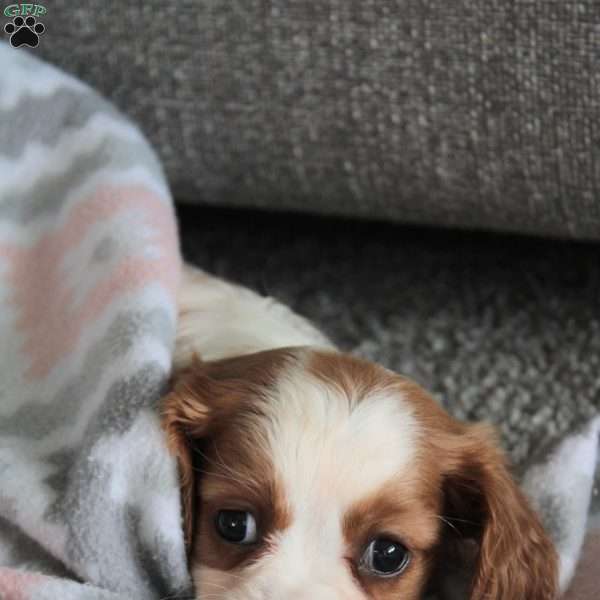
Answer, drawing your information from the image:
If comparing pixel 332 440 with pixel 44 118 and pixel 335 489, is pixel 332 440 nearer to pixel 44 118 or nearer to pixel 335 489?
pixel 335 489

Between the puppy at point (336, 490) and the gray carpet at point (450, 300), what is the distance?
0.35 metres

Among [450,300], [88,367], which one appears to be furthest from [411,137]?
[88,367]

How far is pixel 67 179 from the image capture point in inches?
67.5

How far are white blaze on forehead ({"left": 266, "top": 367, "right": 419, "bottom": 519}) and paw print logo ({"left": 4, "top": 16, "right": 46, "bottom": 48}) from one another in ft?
2.86

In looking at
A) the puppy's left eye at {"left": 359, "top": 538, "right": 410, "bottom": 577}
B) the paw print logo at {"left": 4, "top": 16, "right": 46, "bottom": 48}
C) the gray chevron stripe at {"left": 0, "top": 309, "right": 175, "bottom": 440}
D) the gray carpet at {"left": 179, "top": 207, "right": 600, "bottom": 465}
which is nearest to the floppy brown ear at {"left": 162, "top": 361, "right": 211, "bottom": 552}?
the gray chevron stripe at {"left": 0, "top": 309, "right": 175, "bottom": 440}

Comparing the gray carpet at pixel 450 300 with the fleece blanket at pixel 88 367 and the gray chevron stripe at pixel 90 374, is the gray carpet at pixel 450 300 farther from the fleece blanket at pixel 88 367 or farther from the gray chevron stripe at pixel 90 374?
the gray chevron stripe at pixel 90 374

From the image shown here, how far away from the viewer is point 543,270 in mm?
2164

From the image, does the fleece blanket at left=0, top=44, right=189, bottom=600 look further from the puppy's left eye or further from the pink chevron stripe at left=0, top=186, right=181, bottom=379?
the puppy's left eye

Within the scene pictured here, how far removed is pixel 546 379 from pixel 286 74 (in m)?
0.68

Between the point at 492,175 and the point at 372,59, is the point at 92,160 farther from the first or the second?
the point at 492,175

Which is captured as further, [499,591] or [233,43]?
[233,43]

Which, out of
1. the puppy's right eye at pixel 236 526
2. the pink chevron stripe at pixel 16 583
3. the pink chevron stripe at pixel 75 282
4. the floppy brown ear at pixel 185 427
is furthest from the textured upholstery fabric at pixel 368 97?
the pink chevron stripe at pixel 16 583

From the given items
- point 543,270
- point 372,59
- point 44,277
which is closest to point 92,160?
point 44,277

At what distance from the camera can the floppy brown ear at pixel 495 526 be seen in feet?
4.29
